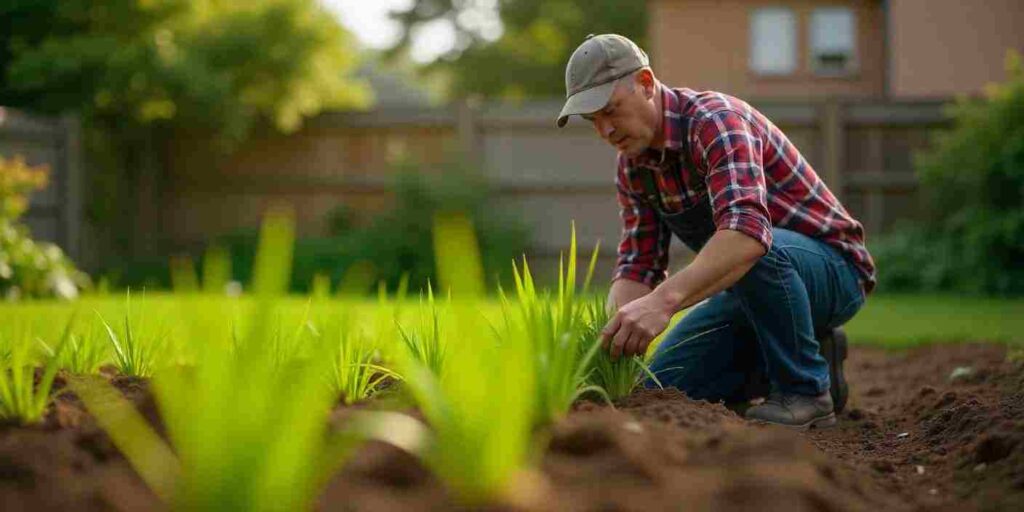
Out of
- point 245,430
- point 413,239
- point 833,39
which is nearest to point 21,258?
point 413,239

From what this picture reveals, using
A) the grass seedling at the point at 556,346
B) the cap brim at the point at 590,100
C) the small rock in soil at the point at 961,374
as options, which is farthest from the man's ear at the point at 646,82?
the small rock in soil at the point at 961,374

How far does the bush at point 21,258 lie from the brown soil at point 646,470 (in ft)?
17.6

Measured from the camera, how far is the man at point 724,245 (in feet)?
8.94

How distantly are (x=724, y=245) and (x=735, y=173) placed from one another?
0.79 feet

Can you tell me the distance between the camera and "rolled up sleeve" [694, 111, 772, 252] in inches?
108

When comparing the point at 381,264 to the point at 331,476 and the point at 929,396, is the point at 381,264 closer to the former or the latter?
the point at 929,396

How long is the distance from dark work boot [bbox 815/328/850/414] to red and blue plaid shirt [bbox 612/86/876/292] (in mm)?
233

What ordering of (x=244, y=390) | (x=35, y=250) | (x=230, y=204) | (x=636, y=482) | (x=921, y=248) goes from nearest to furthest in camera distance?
(x=244, y=390)
(x=636, y=482)
(x=35, y=250)
(x=921, y=248)
(x=230, y=204)

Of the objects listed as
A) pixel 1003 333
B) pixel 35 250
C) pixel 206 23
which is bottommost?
pixel 1003 333

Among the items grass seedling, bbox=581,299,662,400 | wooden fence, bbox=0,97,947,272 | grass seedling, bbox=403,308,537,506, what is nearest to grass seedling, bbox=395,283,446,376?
grass seedling, bbox=581,299,662,400

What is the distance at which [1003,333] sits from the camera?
5664 millimetres

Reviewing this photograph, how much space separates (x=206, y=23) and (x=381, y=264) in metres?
3.56

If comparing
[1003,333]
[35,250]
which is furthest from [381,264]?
[1003,333]

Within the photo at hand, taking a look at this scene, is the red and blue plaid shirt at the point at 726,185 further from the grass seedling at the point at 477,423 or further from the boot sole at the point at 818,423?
the grass seedling at the point at 477,423
